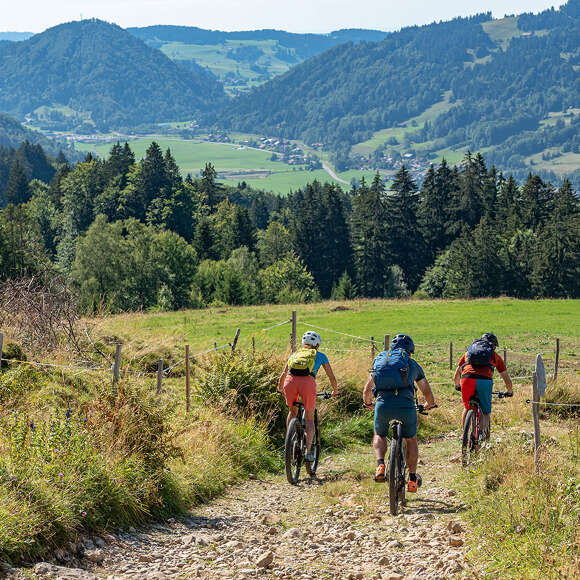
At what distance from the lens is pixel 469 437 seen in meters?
10.1

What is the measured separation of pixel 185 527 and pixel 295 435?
2.40 meters

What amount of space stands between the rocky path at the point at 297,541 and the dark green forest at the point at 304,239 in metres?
47.1

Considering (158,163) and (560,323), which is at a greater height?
(158,163)

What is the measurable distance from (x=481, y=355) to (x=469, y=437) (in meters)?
1.13

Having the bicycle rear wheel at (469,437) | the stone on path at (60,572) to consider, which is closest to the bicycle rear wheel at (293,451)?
the bicycle rear wheel at (469,437)

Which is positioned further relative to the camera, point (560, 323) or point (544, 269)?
point (544, 269)

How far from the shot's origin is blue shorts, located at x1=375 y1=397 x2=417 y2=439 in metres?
8.27

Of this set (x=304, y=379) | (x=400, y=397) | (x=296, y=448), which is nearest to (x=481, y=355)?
(x=400, y=397)

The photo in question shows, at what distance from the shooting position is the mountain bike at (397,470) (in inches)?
318

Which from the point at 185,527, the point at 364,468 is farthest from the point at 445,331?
the point at 185,527

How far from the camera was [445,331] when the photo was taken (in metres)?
40.2

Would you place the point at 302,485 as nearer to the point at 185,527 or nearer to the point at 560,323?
the point at 185,527

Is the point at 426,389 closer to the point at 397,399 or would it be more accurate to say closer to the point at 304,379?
the point at 397,399

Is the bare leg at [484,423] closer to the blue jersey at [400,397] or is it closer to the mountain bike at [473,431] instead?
the mountain bike at [473,431]
